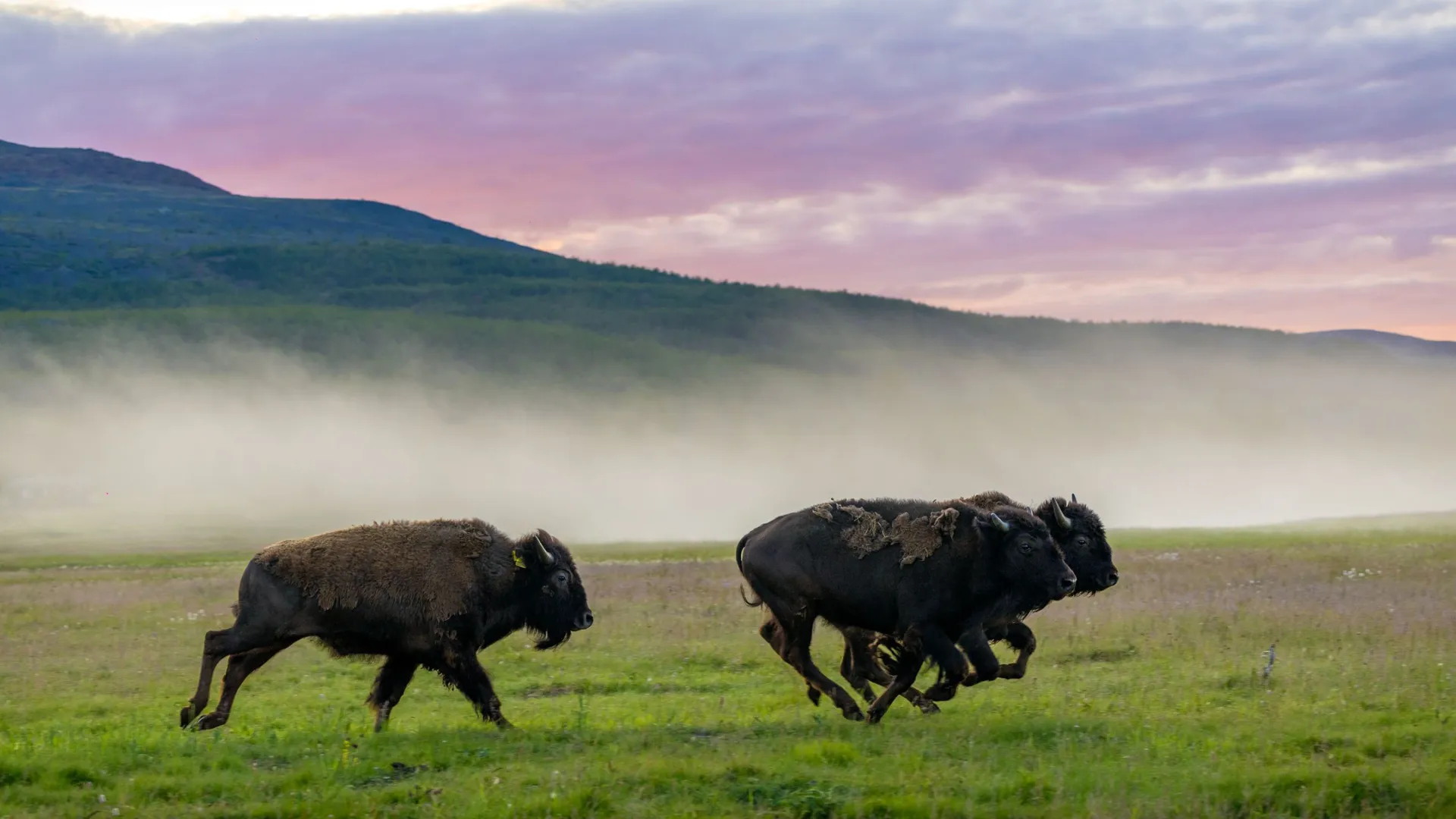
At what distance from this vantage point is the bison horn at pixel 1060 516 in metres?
16.0

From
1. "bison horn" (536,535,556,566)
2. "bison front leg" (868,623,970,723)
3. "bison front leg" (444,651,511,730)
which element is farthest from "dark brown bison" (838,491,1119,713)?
"bison front leg" (444,651,511,730)

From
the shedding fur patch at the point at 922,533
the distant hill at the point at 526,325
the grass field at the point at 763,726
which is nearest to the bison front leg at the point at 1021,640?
the grass field at the point at 763,726

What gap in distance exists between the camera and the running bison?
46.5ft

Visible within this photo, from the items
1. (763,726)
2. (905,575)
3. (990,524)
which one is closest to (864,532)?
(905,575)

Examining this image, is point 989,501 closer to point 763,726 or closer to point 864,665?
point 864,665

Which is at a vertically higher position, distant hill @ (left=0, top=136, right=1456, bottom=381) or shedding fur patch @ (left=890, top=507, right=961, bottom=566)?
distant hill @ (left=0, top=136, right=1456, bottom=381)

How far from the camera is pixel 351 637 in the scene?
47.7 ft

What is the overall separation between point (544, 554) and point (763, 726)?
10.8ft

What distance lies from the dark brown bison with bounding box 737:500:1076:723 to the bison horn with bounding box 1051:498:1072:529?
1.24 meters

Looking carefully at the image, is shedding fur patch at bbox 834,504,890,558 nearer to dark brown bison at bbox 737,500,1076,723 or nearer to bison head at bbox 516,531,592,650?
dark brown bison at bbox 737,500,1076,723

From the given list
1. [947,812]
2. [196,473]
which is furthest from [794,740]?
[196,473]

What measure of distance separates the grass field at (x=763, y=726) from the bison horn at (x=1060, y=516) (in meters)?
1.96

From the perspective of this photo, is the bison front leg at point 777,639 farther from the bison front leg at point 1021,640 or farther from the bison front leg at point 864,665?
the bison front leg at point 1021,640

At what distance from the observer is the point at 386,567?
47.8 ft
